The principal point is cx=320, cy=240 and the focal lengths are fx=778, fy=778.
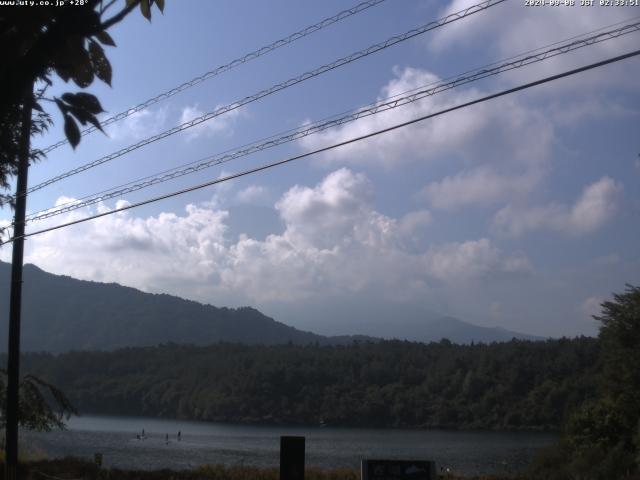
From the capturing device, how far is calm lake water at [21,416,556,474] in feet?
125

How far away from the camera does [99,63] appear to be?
4.66 m

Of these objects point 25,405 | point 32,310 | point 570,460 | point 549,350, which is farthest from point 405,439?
point 32,310

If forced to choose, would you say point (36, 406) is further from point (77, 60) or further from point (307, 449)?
point (307, 449)

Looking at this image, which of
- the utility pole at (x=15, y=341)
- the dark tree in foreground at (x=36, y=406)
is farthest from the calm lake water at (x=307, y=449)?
the utility pole at (x=15, y=341)

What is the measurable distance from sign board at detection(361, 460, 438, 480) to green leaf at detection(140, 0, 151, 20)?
7840 millimetres

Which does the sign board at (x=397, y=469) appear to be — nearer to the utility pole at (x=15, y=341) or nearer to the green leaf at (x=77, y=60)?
the green leaf at (x=77, y=60)

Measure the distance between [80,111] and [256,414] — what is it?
295 feet

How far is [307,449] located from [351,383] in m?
45.8


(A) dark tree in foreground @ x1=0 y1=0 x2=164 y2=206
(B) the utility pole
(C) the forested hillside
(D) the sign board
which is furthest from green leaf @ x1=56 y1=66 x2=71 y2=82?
(C) the forested hillside

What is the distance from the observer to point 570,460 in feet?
95.3

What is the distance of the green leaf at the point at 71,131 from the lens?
446 centimetres

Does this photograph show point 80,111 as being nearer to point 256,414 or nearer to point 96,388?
point 256,414

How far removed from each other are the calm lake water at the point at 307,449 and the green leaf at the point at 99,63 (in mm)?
24994

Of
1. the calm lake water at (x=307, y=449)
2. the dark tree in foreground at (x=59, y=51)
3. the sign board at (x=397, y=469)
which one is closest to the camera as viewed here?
the dark tree in foreground at (x=59, y=51)
